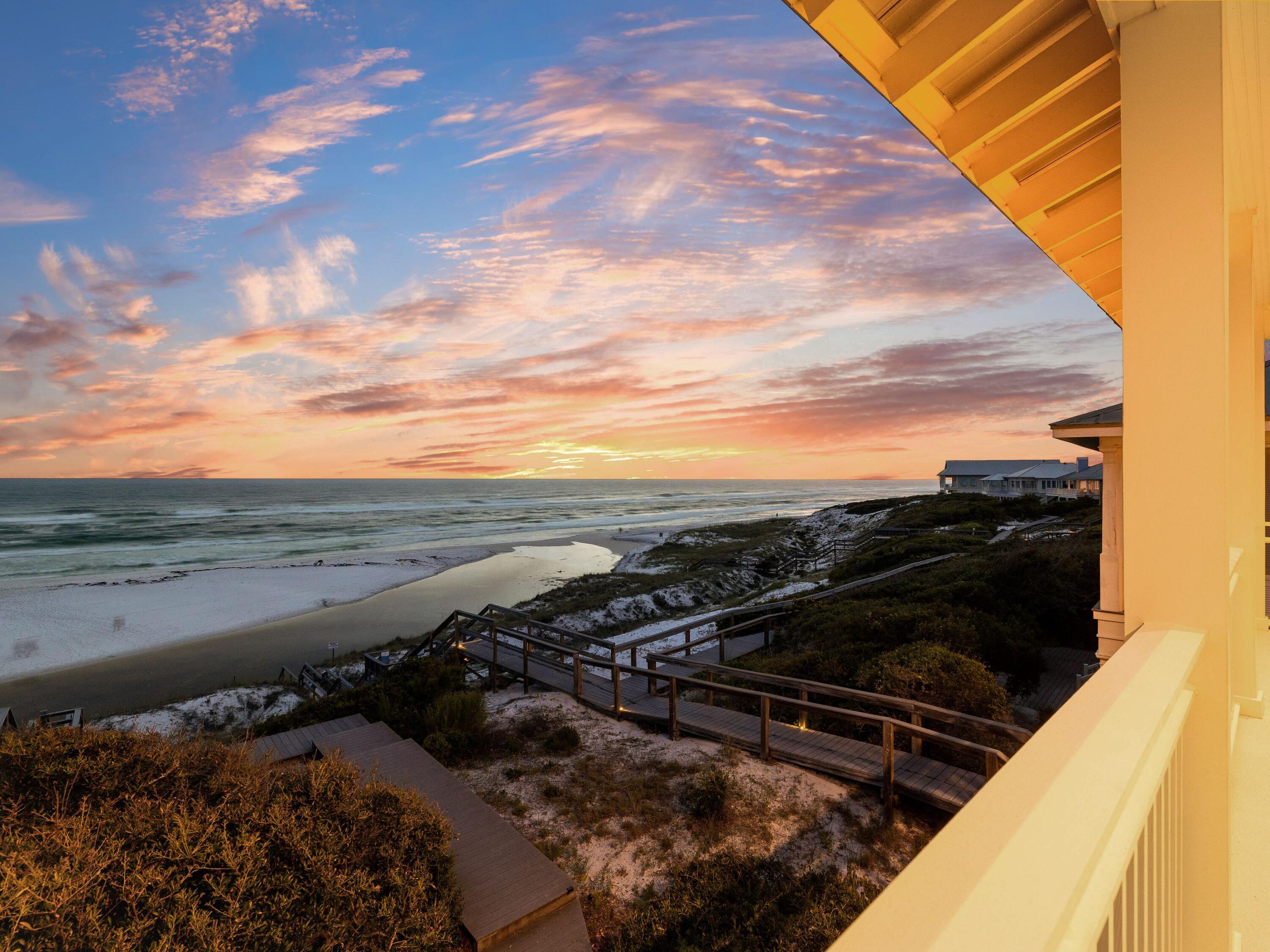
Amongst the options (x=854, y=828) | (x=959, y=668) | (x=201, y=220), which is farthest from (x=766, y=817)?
(x=201, y=220)

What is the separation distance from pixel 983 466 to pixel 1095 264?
195 ft

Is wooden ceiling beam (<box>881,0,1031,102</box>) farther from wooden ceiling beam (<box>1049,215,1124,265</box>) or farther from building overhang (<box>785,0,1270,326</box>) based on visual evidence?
wooden ceiling beam (<box>1049,215,1124,265</box>)

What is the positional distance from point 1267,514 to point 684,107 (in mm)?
15763

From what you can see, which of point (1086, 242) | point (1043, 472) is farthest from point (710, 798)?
point (1043, 472)

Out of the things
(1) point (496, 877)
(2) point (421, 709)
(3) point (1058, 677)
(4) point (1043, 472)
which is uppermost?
(4) point (1043, 472)

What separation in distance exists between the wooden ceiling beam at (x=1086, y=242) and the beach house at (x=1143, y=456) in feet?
0.79

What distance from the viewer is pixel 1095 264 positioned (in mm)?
5402

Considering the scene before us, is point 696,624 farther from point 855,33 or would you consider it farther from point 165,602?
point 165,602

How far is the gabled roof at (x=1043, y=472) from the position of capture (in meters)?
50.3

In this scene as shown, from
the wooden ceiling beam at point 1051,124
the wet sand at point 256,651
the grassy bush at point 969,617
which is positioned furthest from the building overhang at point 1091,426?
the wet sand at point 256,651

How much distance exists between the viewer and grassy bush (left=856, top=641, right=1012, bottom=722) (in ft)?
20.8

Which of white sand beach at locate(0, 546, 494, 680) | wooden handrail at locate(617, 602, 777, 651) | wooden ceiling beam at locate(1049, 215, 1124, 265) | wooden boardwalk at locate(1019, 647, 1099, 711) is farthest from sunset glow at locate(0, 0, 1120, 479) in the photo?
white sand beach at locate(0, 546, 494, 680)

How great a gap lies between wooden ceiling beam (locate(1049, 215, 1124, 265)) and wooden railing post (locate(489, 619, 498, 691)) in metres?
9.09

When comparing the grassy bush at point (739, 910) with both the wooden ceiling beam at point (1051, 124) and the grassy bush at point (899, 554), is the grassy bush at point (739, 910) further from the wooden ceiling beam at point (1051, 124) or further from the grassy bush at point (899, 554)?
the grassy bush at point (899, 554)
